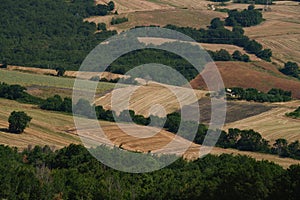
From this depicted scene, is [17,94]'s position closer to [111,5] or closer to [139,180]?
[139,180]

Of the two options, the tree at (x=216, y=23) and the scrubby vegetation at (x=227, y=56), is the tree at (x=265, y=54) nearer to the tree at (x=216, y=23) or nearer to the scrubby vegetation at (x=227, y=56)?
the scrubby vegetation at (x=227, y=56)

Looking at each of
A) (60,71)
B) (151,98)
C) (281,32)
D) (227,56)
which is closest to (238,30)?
(281,32)

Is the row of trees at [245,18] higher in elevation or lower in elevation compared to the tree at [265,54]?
lower

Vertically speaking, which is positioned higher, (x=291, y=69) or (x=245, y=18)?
(x=291, y=69)

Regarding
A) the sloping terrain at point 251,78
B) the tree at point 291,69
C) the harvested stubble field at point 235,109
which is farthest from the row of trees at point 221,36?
the harvested stubble field at point 235,109

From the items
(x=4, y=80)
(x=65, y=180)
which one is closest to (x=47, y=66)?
(x=4, y=80)

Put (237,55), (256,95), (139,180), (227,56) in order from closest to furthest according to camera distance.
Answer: (139,180) < (256,95) < (227,56) < (237,55)

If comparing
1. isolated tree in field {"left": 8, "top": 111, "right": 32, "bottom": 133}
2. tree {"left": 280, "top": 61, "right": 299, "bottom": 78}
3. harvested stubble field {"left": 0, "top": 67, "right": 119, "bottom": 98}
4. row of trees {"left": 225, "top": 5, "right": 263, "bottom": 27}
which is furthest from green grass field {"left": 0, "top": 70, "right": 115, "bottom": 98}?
row of trees {"left": 225, "top": 5, "right": 263, "bottom": 27}
